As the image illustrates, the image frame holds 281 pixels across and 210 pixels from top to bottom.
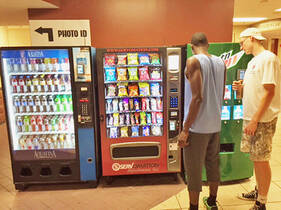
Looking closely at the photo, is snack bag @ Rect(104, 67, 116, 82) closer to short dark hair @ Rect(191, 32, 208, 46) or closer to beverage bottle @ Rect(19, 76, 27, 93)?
beverage bottle @ Rect(19, 76, 27, 93)

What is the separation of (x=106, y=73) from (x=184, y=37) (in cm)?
154

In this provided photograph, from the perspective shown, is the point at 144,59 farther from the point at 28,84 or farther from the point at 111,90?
the point at 28,84

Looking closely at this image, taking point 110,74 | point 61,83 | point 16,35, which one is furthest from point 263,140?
point 16,35

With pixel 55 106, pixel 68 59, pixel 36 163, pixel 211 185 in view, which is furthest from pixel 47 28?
pixel 211 185

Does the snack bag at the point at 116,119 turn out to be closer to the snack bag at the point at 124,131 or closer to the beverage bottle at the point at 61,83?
the snack bag at the point at 124,131

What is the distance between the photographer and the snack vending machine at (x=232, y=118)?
2.57 m

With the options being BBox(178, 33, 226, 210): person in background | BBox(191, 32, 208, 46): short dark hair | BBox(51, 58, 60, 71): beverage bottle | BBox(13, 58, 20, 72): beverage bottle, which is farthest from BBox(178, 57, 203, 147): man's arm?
BBox(13, 58, 20, 72): beverage bottle

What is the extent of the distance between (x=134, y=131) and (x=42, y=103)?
1212mm

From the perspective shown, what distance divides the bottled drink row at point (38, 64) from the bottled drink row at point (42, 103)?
339mm

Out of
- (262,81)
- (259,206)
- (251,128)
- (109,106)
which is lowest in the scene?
(259,206)

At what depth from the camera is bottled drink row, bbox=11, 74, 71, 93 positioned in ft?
8.71

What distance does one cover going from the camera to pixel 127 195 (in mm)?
2660

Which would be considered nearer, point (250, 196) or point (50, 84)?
point (250, 196)

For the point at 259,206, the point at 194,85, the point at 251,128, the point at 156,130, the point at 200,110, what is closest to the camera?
the point at 194,85
